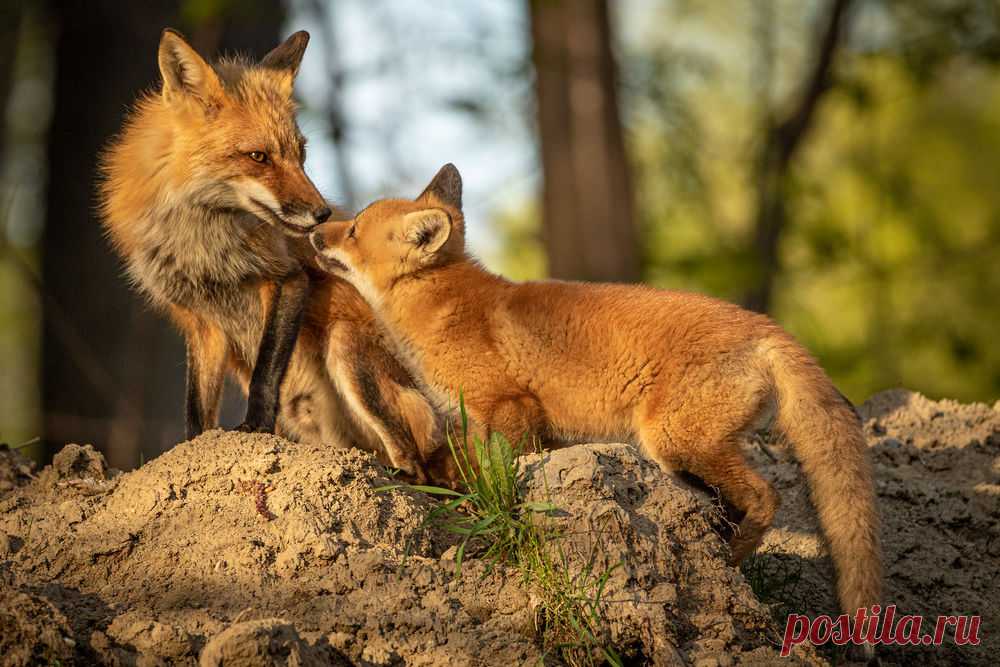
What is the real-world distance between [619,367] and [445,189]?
2.15 meters

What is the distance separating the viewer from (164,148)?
621 centimetres

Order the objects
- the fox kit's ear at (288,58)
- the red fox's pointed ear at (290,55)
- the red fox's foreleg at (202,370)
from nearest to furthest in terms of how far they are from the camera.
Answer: the red fox's foreleg at (202,370) → the fox kit's ear at (288,58) → the red fox's pointed ear at (290,55)

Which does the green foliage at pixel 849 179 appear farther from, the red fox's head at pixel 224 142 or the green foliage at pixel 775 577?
the red fox's head at pixel 224 142

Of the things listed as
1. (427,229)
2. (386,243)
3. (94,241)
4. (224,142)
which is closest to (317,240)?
(386,243)

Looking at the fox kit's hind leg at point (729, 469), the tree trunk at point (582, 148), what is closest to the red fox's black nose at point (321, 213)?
the fox kit's hind leg at point (729, 469)

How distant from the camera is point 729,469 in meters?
5.12

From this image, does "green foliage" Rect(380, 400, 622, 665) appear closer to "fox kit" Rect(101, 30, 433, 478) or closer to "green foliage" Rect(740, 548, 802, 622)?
"green foliage" Rect(740, 548, 802, 622)

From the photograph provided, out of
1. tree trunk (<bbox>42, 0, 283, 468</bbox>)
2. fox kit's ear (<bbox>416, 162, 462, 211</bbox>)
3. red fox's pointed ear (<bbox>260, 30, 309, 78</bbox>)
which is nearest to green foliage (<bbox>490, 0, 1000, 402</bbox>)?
fox kit's ear (<bbox>416, 162, 462, 211</bbox>)

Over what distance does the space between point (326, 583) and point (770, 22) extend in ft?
63.0

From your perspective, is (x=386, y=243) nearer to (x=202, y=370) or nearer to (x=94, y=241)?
(x=202, y=370)

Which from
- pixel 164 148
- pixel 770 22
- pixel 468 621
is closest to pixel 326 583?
pixel 468 621

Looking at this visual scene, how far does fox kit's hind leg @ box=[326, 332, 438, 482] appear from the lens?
5992 mm

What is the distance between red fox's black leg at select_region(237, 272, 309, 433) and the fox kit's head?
1.88 feet

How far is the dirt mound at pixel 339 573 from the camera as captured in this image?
3930 mm
